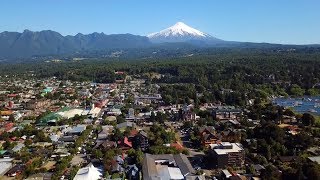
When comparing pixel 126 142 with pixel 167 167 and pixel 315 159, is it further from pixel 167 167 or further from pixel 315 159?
pixel 315 159

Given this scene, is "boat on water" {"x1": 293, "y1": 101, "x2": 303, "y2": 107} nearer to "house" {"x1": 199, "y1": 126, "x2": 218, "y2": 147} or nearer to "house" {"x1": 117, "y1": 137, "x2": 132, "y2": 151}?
"house" {"x1": 199, "y1": 126, "x2": 218, "y2": 147}

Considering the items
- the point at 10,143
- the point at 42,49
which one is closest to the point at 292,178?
the point at 10,143

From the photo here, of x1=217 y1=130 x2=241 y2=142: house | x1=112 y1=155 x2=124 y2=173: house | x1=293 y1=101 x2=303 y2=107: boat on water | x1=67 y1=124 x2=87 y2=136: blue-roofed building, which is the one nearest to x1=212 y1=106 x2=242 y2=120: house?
x1=217 y1=130 x2=241 y2=142: house

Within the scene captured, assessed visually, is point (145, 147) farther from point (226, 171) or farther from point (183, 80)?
point (183, 80)

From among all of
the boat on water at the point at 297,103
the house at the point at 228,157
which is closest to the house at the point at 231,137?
the house at the point at 228,157

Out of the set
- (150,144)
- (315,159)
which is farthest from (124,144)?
(315,159)

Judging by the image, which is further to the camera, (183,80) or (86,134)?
(183,80)

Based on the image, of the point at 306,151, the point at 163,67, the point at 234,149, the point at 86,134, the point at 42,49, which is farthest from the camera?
the point at 42,49
